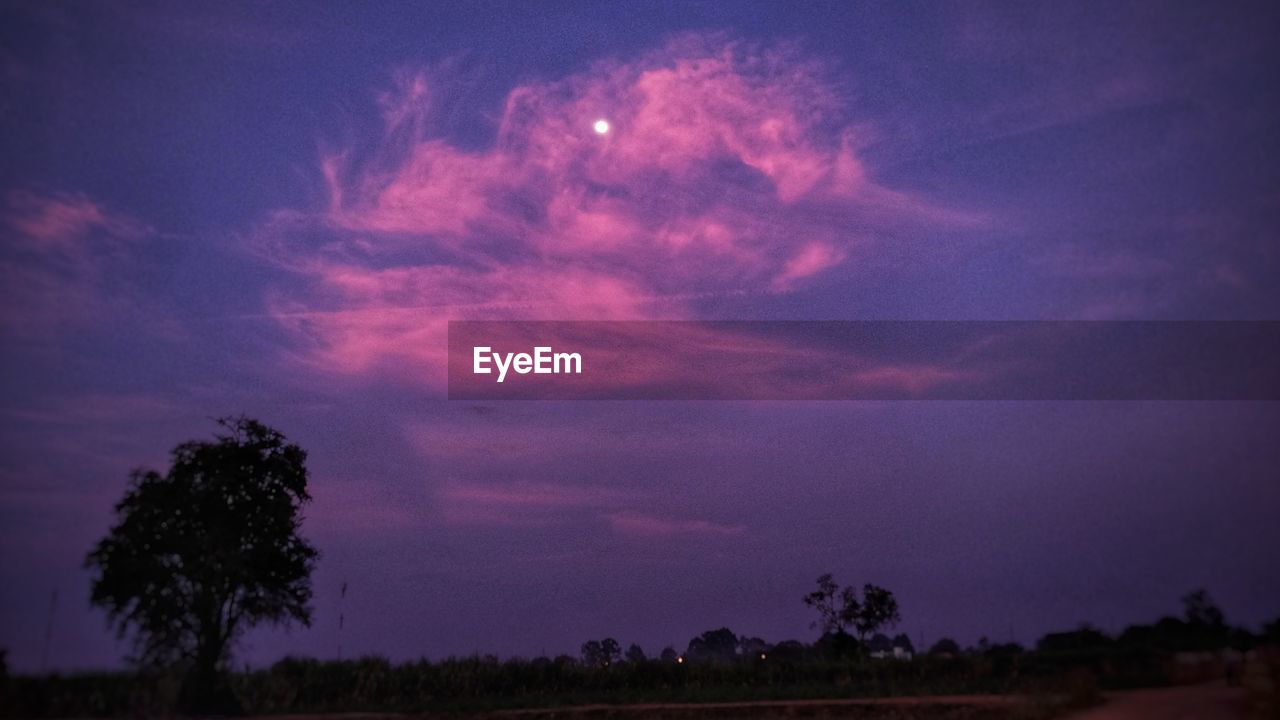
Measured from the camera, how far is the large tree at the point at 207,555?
2642 cm

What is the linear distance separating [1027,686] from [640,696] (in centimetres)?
1034

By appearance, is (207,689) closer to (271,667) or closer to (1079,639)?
(271,667)

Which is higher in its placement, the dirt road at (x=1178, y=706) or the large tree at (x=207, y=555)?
the large tree at (x=207, y=555)

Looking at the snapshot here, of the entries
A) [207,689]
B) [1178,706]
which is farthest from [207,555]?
[1178,706]

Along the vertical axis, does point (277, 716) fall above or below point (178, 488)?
below

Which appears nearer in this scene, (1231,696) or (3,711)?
(1231,696)

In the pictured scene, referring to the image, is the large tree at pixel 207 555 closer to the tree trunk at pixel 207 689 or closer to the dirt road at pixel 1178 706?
the tree trunk at pixel 207 689

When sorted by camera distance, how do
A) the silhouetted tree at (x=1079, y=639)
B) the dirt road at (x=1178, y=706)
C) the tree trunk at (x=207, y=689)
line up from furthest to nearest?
the silhouetted tree at (x=1079, y=639) < the tree trunk at (x=207, y=689) < the dirt road at (x=1178, y=706)

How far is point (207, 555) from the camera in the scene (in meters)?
27.0

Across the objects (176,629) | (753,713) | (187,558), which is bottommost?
(753,713)

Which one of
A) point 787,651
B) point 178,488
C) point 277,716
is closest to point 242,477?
point 178,488

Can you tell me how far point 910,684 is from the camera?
28.8 meters

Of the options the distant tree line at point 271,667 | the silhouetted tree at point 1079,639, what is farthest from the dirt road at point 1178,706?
the silhouetted tree at point 1079,639

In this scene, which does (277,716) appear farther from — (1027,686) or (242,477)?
(1027,686)
